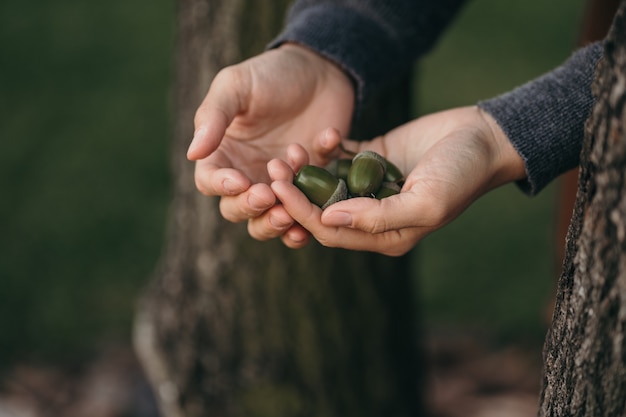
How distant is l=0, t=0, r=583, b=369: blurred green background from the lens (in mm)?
3934

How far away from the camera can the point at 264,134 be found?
2033 millimetres

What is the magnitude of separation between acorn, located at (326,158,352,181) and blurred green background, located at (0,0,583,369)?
Answer: 208 cm

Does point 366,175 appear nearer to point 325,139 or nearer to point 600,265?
point 325,139

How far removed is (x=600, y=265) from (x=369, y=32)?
1.24 metres

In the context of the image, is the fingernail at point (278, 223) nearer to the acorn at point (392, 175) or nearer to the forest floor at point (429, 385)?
the acorn at point (392, 175)

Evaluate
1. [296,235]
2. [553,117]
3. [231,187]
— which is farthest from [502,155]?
[231,187]

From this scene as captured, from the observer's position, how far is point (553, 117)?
1804mm

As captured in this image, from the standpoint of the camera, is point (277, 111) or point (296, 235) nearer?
point (296, 235)

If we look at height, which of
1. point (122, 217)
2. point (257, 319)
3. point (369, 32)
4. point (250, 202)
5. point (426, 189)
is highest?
point (369, 32)

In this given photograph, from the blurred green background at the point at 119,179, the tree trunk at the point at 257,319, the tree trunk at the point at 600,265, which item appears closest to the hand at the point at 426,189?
the tree trunk at the point at 600,265

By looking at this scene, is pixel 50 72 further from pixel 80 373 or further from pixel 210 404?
pixel 210 404

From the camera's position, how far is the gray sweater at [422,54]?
1.80 m

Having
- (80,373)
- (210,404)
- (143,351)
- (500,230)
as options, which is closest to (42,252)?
(80,373)

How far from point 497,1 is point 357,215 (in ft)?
15.0
